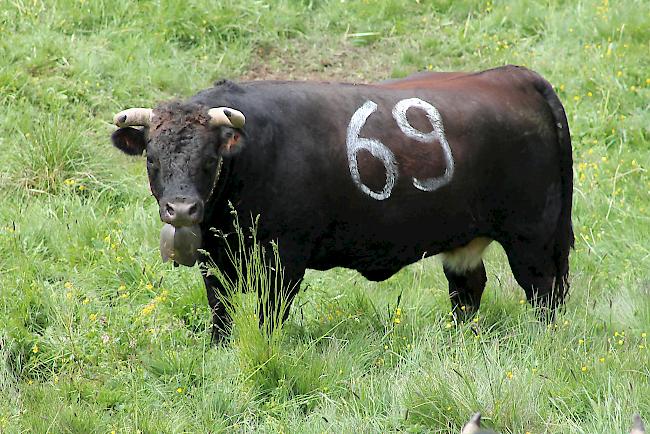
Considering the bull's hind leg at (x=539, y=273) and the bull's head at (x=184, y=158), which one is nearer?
the bull's head at (x=184, y=158)

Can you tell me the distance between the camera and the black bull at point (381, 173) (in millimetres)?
6172

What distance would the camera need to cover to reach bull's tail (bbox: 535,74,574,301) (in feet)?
23.7

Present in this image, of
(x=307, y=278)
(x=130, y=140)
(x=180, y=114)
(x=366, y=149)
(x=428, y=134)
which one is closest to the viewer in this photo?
(x=180, y=114)

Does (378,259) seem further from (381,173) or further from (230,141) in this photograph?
(230,141)

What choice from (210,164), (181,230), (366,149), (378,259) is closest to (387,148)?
(366,149)

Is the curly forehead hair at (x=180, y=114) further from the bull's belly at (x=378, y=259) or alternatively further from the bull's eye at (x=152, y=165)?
the bull's belly at (x=378, y=259)

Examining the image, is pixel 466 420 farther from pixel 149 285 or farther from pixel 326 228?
pixel 149 285

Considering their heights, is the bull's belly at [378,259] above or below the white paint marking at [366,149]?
below

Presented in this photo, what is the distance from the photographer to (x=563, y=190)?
288 inches

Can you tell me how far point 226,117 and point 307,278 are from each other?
2088 mm

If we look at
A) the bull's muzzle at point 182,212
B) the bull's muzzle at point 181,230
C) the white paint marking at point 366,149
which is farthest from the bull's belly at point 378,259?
the bull's muzzle at point 182,212

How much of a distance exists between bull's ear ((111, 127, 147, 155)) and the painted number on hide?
46.6 inches

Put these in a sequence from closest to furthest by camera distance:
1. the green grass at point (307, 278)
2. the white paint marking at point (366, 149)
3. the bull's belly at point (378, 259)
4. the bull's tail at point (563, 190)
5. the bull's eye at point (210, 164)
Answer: the green grass at point (307, 278), the bull's eye at point (210, 164), the white paint marking at point (366, 149), the bull's belly at point (378, 259), the bull's tail at point (563, 190)

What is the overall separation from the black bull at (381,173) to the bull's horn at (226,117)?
5 centimetres
